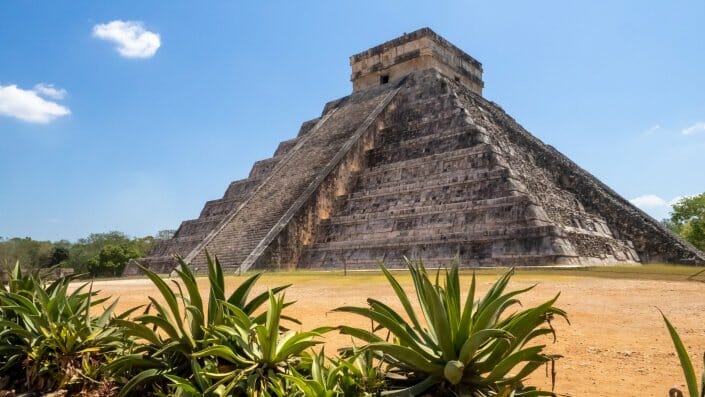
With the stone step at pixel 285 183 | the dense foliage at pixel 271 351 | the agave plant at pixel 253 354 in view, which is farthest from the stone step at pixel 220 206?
the agave plant at pixel 253 354

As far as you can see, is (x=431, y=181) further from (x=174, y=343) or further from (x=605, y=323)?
(x=174, y=343)

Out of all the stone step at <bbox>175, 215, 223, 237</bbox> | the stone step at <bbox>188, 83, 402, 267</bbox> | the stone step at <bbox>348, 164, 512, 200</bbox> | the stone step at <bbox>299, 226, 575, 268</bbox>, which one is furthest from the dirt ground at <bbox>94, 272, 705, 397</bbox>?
the stone step at <bbox>175, 215, 223, 237</bbox>

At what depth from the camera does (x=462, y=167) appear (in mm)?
14430

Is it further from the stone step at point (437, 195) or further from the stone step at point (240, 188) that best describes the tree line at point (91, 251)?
the stone step at point (437, 195)

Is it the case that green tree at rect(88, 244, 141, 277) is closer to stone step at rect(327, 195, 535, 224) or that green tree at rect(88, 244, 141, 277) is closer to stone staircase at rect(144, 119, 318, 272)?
stone staircase at rect(144, 119, 318, 272)

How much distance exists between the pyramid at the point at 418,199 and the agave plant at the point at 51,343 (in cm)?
965

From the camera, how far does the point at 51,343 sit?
3225 mm

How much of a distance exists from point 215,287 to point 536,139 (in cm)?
2097

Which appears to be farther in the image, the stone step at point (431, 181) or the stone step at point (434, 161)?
the stone step at point (434, 161)

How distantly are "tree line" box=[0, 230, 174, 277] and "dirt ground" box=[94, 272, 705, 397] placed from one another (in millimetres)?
27157

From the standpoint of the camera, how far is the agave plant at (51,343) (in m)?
3.11

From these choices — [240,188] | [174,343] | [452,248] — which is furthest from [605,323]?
[240,188]

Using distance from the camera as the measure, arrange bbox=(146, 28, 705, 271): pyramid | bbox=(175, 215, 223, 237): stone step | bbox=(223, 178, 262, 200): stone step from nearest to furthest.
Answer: bbox=(146, 28, 705, 271): pyramid < bbox=(175, 215, 223, 237): stone step < bbox=(223, 178, 262, 200): stone step

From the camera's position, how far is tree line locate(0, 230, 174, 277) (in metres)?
32.9
